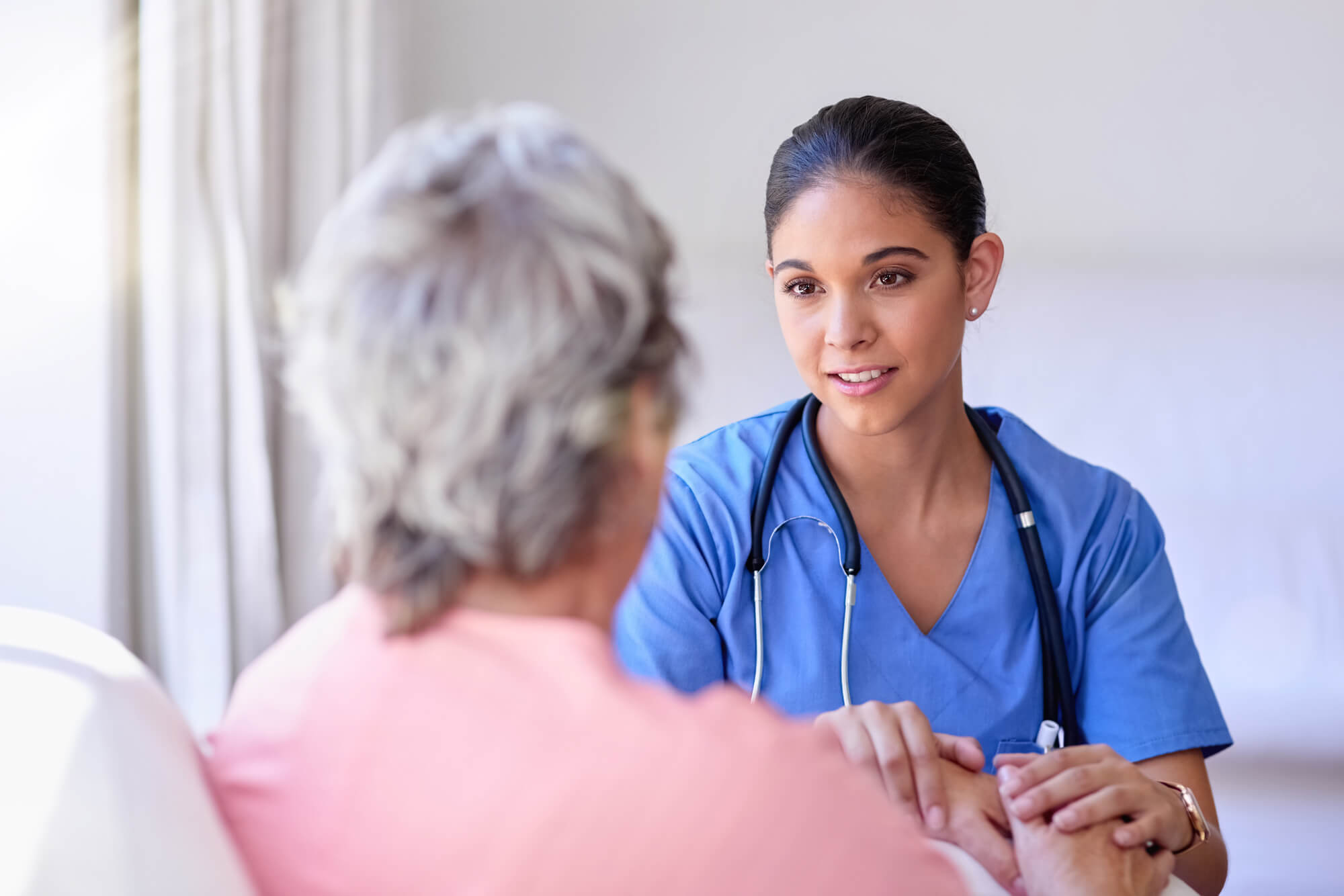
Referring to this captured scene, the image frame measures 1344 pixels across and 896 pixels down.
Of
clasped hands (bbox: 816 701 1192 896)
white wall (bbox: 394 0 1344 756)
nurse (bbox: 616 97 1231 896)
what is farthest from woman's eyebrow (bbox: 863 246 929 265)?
white wall (bbox: 394 0 1344 756)

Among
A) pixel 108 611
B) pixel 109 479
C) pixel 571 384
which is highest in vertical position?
pixel 571 384

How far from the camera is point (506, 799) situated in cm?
54

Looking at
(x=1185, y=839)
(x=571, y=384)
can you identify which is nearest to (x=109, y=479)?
(x=571, y=384)

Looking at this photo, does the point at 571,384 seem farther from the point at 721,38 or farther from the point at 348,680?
the point at 721,38

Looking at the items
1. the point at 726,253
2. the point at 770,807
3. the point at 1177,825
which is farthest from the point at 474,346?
the point at 726,253

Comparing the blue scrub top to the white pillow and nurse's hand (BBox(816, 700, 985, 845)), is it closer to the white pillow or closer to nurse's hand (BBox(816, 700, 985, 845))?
nurse's hand (BBox(816, 700, 985, 845))

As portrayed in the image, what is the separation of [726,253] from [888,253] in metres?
1.29

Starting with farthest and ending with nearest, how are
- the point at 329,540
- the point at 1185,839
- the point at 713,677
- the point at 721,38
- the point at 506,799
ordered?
the point at 721,38
the point at 713,677
the point at 1185,839
the point at 329,540
the point at 506,799

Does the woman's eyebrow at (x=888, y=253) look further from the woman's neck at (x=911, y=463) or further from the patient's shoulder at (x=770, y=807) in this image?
the patient's shoulder at (x=770, y=807)

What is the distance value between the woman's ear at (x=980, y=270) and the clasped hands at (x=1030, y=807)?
0.61 metres

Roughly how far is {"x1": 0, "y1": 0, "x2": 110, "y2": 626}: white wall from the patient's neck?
1.12 metres

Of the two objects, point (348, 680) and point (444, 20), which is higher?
point (444, 20)

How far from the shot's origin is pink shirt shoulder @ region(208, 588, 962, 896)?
538mm

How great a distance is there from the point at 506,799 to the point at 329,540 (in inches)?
7.7
